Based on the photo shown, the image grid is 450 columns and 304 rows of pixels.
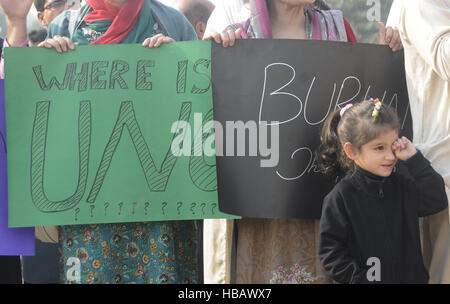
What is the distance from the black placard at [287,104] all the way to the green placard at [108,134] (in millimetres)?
153

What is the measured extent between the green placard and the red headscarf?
82mm

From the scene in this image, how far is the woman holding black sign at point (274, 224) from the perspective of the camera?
315cm

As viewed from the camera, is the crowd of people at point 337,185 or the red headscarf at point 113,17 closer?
the crowd of people at point 337,185

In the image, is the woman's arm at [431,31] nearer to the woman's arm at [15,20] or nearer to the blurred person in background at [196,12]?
the woman's arm at [15,20]

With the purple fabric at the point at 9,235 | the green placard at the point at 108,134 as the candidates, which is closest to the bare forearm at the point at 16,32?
the green placard at the point at 108,134

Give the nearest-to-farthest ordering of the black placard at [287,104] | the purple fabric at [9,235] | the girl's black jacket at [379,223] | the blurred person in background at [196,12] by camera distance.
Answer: the girl's black jacket at [379,223], the black placard at [287,104], the purple fabric at [9,235], the blurred person in background at [196,12]

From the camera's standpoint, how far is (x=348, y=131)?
290 cm

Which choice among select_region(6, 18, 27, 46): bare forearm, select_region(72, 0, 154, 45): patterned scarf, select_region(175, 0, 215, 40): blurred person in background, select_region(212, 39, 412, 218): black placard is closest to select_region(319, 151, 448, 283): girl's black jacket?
select_region(212, 39, 412, 218): black placard

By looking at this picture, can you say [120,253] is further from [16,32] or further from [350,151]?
[16,32]

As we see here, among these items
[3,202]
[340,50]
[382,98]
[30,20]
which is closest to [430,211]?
[382,98]

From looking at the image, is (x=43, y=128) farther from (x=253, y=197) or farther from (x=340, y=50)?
(x=340, y=50)

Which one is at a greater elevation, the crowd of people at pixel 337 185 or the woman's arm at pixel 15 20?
the woman's arm at pixel 15 20

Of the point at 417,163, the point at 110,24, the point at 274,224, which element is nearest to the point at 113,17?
the point at 110,24

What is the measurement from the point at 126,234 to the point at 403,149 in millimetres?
1299
